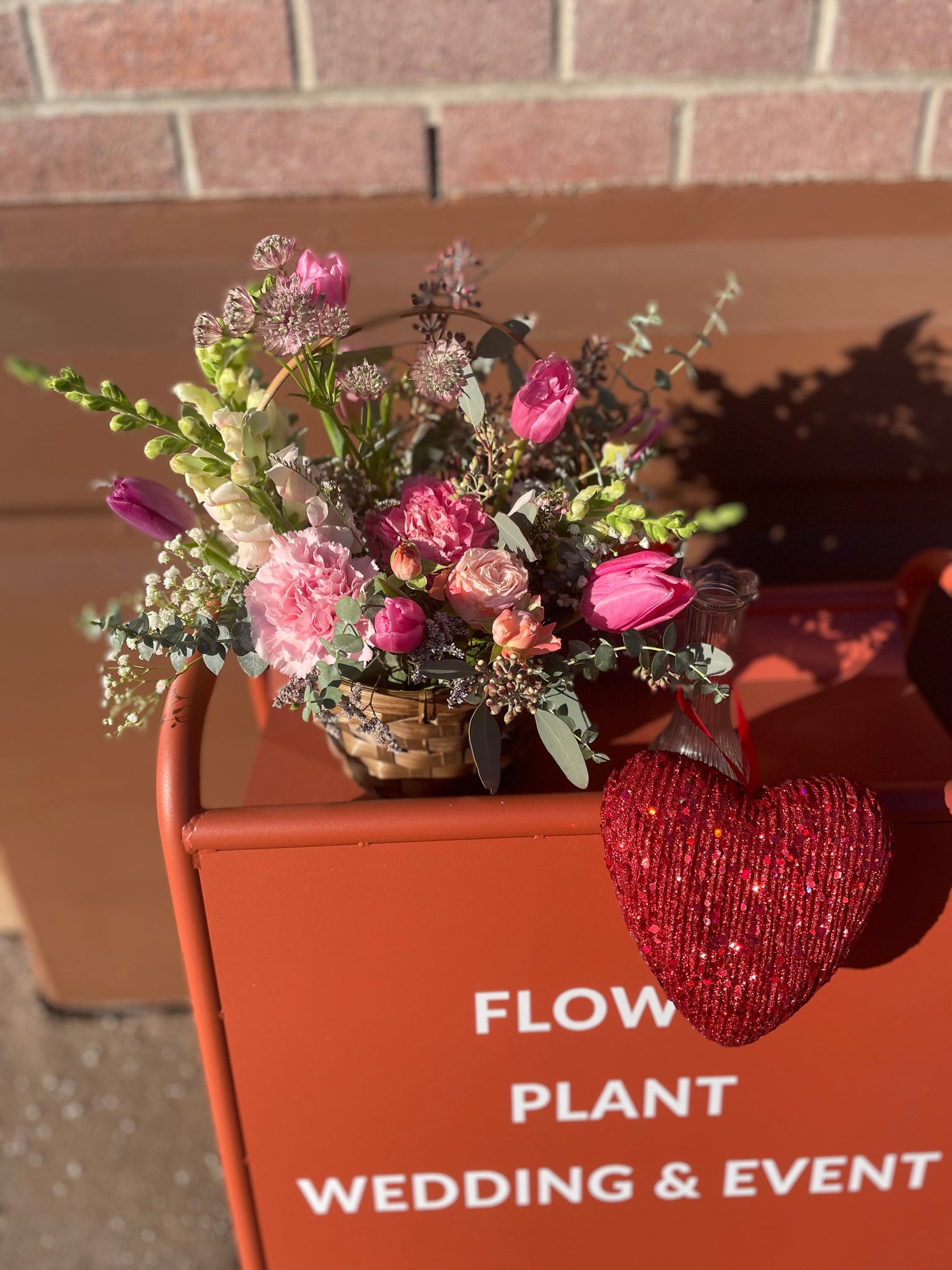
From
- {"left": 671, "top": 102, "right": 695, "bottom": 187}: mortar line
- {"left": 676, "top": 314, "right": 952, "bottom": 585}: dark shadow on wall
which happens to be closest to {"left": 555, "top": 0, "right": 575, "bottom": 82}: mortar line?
{"left": 671, "top": 102, "right": 695, "bottom": 187}: mortar line

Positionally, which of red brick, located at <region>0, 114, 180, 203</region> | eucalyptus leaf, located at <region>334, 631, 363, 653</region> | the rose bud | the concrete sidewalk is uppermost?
red brick, located at <region>0, 114, 180, 203</region>

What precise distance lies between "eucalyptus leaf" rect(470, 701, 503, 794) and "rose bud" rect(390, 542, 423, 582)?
0.39 ft

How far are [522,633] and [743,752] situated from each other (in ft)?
0.98

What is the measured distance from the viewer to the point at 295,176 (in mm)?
1181

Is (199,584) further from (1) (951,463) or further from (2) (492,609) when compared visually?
(1) (951,463)

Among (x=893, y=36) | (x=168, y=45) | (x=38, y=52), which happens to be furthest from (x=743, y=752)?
(x=38, y=52)

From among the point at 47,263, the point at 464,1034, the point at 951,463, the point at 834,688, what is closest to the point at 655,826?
the point at 464,1034

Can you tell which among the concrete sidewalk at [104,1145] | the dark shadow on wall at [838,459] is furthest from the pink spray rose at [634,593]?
the concrete sidewalk at [104,1145]

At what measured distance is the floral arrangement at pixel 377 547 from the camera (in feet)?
2.13

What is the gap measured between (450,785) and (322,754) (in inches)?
6.8

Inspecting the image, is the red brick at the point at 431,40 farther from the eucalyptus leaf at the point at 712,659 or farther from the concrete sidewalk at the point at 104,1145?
the concrete sidewalk at the point at 104,1145

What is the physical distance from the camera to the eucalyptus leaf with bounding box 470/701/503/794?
28.0 inches

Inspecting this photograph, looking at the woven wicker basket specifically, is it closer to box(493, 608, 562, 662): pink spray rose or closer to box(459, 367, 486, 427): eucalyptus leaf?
box(493, 608, 562, 662): pink spray rose

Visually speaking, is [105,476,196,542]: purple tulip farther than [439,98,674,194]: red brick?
No
